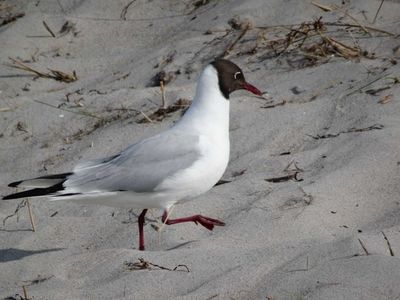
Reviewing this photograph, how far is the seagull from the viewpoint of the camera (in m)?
5.41

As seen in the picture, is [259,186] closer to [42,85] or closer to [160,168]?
[160,168]

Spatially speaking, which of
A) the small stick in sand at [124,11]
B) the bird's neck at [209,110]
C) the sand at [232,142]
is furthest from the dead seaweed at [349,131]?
the small stick in sand at [124,11]

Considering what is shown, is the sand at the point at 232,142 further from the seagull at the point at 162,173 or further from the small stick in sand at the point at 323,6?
the seagull at the point at 162,173

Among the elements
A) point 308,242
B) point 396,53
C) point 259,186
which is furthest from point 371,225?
A: point 396,53

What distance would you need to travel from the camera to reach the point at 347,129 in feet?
20.7

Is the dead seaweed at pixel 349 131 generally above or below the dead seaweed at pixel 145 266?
below

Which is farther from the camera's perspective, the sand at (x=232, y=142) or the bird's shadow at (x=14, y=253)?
the bird's shadow at (x=14, y=253)

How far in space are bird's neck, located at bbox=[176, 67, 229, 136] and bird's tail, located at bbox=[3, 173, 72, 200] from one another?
852mm

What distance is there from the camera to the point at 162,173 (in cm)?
545

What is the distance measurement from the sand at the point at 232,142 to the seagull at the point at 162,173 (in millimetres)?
283

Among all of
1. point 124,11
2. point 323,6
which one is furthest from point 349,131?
point 124,11

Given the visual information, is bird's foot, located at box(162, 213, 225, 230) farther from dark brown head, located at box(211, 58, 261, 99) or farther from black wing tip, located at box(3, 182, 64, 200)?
dark brown head, located at box(211, 58, 261, 99)

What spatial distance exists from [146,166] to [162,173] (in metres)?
0.12

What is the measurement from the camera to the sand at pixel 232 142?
14.6ft
